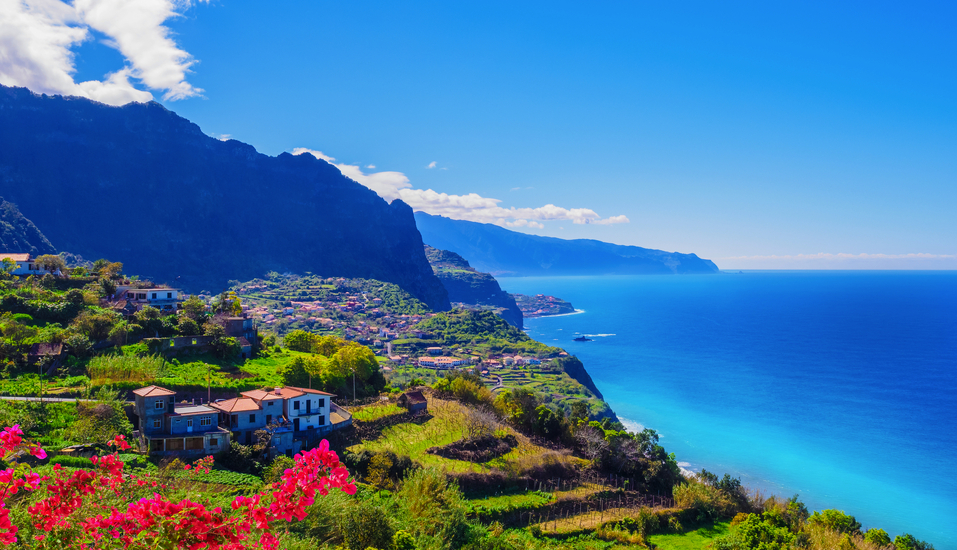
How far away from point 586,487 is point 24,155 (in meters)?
185

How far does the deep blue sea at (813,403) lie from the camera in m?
51.9

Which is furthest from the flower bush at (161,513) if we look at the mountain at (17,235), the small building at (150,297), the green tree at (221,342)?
the mountain at (17,235)

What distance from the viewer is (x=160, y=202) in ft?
543

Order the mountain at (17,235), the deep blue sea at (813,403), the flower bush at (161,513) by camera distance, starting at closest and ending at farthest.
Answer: the flower bush at (161,513)
the deep blue sea at (813,403)
the mountain at (17,235)

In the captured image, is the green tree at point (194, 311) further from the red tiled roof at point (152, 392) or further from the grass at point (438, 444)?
the grass at point (438, 444)

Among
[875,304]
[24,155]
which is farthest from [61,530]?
[875,304]

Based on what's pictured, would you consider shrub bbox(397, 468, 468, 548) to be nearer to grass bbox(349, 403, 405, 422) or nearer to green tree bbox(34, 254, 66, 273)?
grass bbox(349, 403, 405, 422)

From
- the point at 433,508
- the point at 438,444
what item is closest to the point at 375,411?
the point at 438,444

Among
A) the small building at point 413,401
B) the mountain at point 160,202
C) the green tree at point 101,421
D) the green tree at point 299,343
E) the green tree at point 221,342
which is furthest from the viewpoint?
the mountain at point 160,202

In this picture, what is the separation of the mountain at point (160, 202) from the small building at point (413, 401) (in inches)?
4914

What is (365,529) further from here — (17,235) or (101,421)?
(17,235)

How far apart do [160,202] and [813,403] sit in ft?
603

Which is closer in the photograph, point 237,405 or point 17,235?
point 237,405

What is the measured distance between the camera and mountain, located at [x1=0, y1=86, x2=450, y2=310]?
146 m
